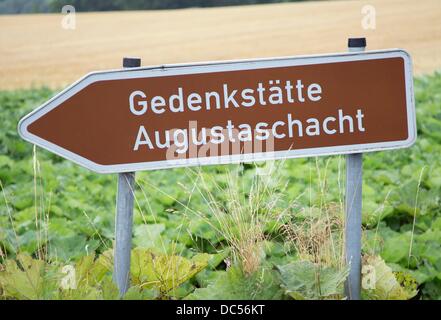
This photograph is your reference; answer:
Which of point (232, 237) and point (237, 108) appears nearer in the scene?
point (237, 108)

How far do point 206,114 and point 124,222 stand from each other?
49 cm

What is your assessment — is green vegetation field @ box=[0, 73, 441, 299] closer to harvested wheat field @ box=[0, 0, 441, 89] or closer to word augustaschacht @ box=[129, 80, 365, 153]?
word augustaschacht @ box=[129, 80, 365, 153]

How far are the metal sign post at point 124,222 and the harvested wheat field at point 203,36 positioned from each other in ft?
42.4

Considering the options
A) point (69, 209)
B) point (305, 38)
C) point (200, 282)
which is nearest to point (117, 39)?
point (305, 38)

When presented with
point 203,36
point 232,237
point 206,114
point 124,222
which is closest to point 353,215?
point 232,237

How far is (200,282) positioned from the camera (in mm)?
3094

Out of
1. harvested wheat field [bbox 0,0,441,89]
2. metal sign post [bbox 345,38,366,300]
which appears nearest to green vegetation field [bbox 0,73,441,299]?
metal sign post [bbox 345,38,366,300]

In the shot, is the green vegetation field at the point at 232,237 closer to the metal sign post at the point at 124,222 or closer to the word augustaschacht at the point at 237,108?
the metal sign post at the point at 124,222

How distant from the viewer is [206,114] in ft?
7.86

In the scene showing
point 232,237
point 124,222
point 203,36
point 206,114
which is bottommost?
point 232,237

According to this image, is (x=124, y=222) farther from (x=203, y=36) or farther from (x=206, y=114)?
(x=203, y=36)

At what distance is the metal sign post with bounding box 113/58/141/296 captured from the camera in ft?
8.00

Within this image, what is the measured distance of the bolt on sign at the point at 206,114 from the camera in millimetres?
2387
